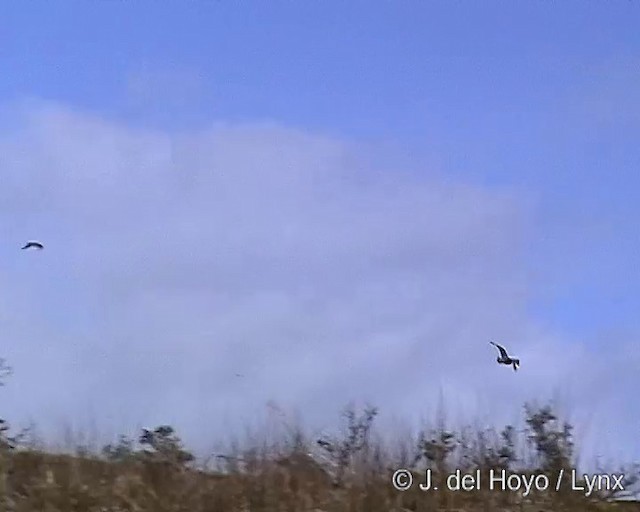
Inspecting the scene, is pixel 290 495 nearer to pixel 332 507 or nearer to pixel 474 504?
pixel 332 507

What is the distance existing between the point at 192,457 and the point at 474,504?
3.32 m

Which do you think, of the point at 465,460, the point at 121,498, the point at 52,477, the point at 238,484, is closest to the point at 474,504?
the point at 465,460

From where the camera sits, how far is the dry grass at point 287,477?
1250 cm

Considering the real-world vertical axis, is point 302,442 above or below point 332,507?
above

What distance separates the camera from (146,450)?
1363cm

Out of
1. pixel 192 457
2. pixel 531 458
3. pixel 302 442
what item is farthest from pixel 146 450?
pixel 531 458

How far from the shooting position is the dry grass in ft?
41.0

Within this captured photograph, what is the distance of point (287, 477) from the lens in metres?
12.9

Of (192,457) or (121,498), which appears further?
(192,457)

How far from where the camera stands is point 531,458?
43.5 feet

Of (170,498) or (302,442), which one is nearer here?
(170,498)

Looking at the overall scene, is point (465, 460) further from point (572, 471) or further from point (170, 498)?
point (170, 498)

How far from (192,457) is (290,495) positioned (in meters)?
1.35

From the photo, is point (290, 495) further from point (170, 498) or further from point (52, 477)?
point (52, 477)
